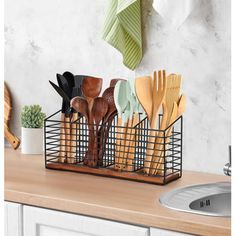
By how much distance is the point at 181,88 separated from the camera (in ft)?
6.05

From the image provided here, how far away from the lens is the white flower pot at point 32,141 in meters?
2.15

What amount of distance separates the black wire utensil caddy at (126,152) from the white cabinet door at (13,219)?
0.32m

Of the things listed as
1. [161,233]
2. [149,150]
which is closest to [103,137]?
[149,150]

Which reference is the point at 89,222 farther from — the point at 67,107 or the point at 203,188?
the point at 67,107

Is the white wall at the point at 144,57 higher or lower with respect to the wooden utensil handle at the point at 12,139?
higher

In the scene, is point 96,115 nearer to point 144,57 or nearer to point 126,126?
point 126,126

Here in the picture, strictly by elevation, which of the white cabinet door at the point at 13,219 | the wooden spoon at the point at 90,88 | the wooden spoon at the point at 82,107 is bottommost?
the white cabinet door at the point at 13,219

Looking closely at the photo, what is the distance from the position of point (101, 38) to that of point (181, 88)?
382 mm

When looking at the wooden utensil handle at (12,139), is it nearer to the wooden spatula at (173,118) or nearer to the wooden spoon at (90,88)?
the wooden spoon at (90,88)

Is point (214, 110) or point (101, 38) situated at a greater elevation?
point (101, 38)

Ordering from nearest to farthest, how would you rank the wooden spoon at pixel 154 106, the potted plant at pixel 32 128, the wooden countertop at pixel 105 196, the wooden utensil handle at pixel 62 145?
the wooden countertop at pixel 105 196 → the wooden spoon at pixel 154 106 → the wooden utensil handle at pixel 62 145 → the potted plant at pixel 32 128

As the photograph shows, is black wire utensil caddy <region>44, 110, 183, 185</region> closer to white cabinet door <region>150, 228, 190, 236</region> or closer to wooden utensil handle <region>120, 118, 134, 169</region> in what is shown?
wooden utensil handle <region>120, 118, 134, 169</region>

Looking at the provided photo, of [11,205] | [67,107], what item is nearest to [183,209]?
[11,205]

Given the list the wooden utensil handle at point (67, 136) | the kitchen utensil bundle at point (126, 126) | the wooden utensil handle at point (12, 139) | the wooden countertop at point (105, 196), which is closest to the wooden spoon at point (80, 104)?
the kitchen utensil bundle at point (126, 126)
